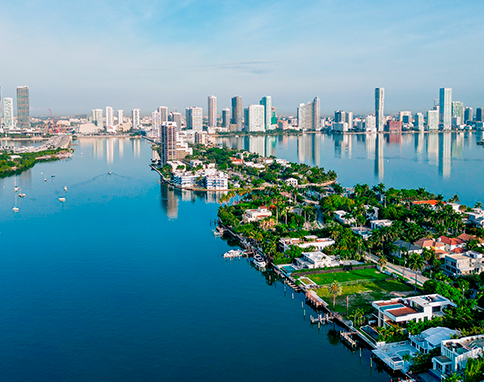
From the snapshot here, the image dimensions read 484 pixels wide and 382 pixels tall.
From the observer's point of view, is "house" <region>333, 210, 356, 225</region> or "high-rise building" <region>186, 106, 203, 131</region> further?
"high-rise building" <region>186, 106, 203, 131</region>

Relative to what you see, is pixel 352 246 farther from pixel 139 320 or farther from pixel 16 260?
pixel 16 260

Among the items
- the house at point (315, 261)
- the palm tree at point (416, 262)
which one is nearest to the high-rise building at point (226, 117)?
the house at point (315, 261)

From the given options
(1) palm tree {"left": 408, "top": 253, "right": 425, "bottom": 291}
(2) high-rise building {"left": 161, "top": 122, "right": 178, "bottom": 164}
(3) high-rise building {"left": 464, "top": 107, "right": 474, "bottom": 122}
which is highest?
(3) high-rise building {"left": 464, "top": 107, "right": 474, "bottom": 122}

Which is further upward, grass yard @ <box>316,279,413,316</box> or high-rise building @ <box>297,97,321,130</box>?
high-rise building @ <box>297,97,321,130</box>

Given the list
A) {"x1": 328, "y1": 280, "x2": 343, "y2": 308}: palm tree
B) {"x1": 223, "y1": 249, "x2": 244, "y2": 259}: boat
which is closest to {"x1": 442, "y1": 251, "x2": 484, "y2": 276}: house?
{"x1": 328, "y1": 280, "x2": 343, "y2": 308}: palm tree

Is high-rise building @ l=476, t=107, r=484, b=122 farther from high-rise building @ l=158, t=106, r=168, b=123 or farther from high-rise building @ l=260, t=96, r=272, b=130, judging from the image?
high-rise building @ l=158, t=106, r=168, b=123

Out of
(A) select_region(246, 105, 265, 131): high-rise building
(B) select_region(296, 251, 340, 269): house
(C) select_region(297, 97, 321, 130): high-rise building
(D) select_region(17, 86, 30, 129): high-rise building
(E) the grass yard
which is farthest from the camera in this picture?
(C) select_region(297, 97, 321, 130): high-rise building

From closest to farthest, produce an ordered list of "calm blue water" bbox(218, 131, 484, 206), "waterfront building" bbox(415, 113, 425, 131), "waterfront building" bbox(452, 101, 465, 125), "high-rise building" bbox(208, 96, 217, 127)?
"calm blue water" bbox(218, 131, 484, 206) → "high-rise building" bbox(208, 96, 217, 127) → "waterfront building" bbox(415, 113, 425, 131) → "waterfront building" bbox(452, 101, 465, 125)

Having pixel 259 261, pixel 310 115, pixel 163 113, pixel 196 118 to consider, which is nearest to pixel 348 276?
pixel 259 261
